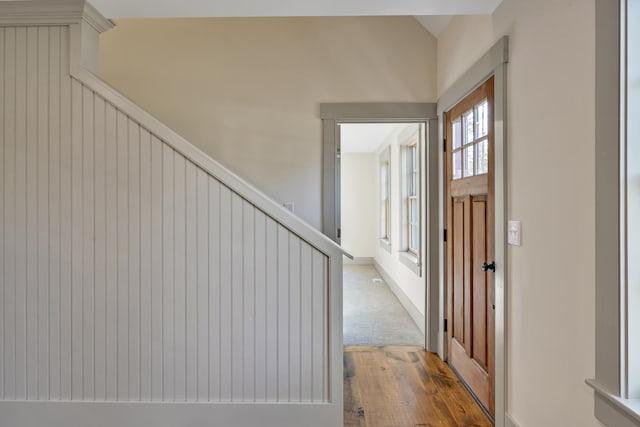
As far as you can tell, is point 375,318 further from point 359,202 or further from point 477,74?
point 359,202

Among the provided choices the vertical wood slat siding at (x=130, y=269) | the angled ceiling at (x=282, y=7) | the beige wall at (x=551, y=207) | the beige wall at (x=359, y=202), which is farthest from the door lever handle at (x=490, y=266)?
the beige wall at (x=359, y=202)

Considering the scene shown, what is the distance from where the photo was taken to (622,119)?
4.01 ft

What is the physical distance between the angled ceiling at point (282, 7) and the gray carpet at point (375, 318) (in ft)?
8.51

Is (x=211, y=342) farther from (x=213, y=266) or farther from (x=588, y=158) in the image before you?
(x=588, y=158)

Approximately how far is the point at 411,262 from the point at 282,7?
9.84 ft

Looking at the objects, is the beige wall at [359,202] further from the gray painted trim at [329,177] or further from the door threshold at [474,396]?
the door threshold at [474,396]

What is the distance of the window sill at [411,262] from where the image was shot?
3.90 metres

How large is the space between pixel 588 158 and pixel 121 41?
A: 10.8 ft

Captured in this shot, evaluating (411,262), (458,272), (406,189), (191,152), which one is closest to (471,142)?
(458,272)

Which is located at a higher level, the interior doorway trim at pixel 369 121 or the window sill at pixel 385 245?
the interior doorway trim at pixel 369 121

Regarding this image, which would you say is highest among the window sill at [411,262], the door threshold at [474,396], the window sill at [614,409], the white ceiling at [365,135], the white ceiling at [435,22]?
the white ceiling at [435,22]

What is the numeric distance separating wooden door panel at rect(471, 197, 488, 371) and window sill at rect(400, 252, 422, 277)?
4.50ft

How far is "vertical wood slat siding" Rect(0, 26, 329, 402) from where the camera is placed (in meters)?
2.06

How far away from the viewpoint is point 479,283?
93.0 inches
